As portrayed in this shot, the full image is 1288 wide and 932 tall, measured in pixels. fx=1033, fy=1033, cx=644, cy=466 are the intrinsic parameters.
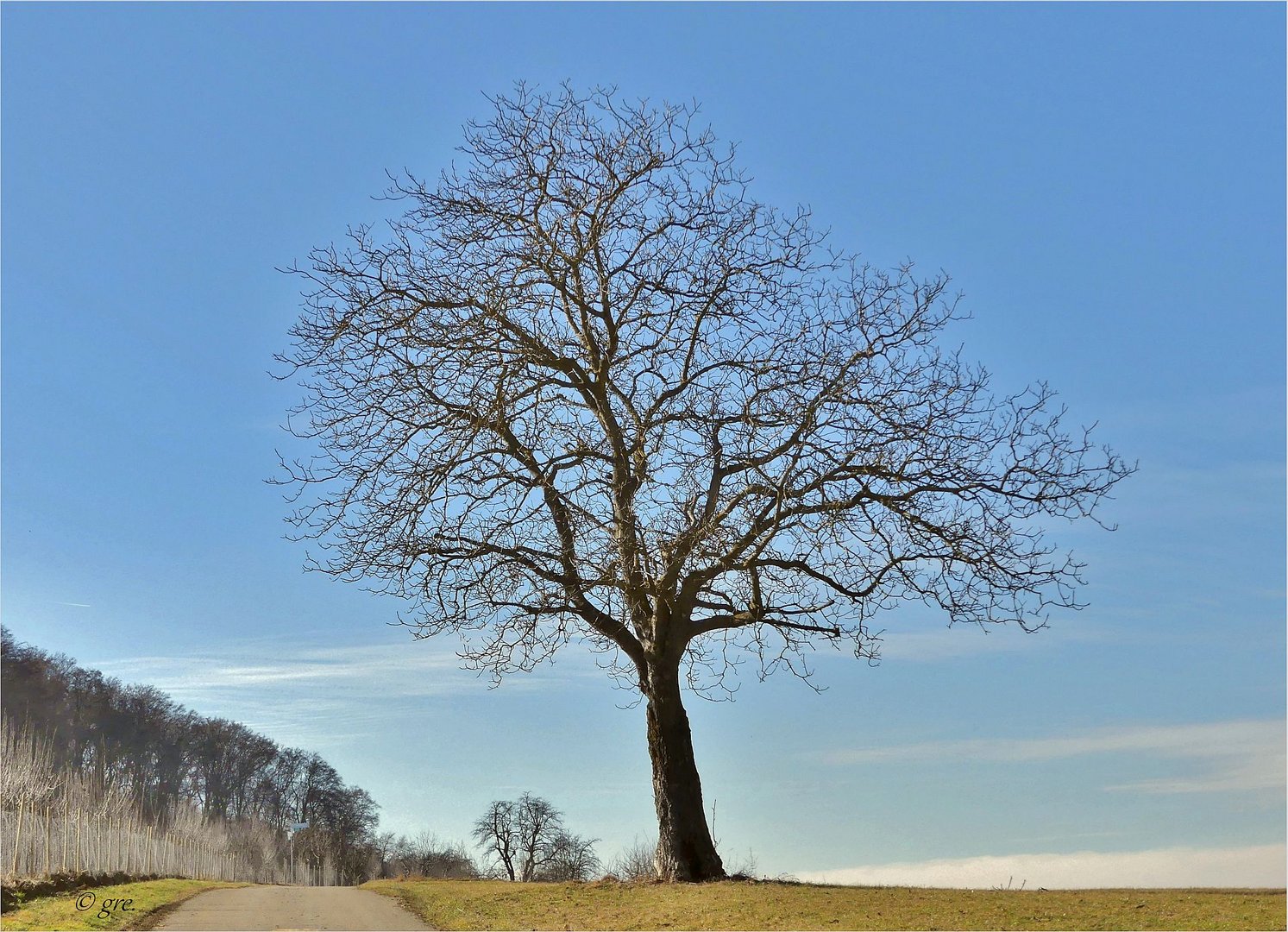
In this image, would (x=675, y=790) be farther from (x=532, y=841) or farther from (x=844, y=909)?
(x=532, y=841)

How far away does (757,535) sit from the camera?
14750 millimetres

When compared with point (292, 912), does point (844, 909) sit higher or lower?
lower

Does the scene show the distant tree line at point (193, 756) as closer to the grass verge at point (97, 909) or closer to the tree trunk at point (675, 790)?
the grass verge at point (97, 909)

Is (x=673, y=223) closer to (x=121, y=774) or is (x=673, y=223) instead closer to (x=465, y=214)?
(x=465, y=214)

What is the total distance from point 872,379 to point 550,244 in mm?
5313

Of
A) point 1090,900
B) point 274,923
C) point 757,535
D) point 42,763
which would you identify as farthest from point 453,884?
point 42,763

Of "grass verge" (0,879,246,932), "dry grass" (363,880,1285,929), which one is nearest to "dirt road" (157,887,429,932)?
"grass verge" (0,879,246,932)

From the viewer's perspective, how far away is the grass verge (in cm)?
1326

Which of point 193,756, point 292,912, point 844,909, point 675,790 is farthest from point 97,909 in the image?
point 193,756

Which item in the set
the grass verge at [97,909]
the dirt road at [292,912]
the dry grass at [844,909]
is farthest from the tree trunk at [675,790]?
the grass verge at [97,909]

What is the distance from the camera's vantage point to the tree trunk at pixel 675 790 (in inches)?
586

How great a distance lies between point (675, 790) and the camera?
15133 mm

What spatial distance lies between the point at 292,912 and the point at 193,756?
3720 centimetres

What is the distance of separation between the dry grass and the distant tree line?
35.6 metres
